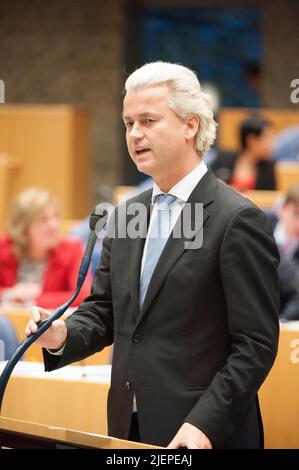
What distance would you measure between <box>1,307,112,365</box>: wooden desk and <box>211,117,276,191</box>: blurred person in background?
3116mm

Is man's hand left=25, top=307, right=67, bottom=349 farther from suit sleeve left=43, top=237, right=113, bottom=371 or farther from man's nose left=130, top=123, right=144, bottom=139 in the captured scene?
man's nose left=130, top=123, right=144, bottom=139

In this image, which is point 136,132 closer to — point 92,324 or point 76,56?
point 92,324

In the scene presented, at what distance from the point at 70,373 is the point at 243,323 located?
1114 millimetres

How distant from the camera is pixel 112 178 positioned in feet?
29.2

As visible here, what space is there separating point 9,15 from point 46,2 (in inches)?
15.9

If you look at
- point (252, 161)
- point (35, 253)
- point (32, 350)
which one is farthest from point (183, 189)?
point (252, 161)

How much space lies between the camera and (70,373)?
280cm

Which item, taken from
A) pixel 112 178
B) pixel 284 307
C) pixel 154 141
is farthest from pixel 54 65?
pixel 154 141

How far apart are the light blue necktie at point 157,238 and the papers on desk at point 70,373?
30.5 inches

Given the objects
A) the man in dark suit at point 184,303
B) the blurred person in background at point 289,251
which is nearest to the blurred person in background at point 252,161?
the blurred person in background at point 289,251

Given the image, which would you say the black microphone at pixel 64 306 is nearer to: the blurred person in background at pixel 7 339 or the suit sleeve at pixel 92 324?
the suit sleeve at pixel 92 324

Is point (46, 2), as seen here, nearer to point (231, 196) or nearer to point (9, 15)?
point (9, 15)

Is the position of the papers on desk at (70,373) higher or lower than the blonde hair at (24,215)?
lower

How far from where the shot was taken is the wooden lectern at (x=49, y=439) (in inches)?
65.8
